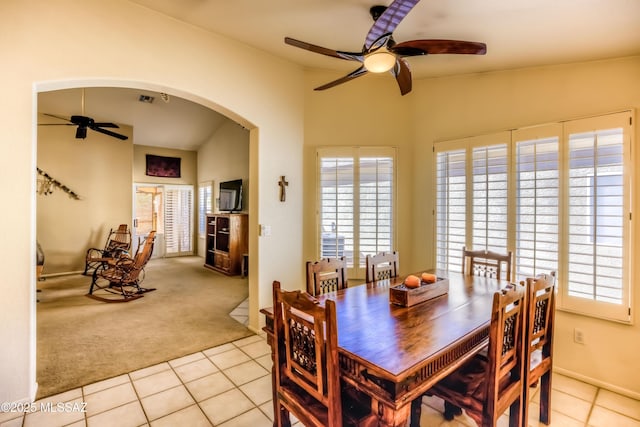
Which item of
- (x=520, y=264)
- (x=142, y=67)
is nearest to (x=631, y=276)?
(x=520, y=264)

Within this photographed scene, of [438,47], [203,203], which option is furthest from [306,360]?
[203,203]

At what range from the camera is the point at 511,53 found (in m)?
2.81

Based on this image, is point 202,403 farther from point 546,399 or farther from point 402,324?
point 546,399

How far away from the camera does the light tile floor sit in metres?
2.10

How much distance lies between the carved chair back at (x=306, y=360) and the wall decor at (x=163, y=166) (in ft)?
26.5

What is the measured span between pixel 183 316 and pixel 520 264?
4.01 meters

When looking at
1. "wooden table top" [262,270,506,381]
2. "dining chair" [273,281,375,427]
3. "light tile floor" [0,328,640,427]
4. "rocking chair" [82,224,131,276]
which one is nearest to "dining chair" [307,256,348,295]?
"wooden table top" [262,270,506,381]

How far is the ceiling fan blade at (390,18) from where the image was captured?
63.4 inches

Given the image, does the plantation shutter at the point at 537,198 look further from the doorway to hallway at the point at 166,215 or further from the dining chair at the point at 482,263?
the doorway to hallway at the point at 166,215

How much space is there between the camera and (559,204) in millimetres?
2750

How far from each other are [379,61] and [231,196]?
5.52 meters

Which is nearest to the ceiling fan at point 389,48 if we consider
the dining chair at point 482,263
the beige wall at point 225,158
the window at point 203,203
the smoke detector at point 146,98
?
the dining chair at point 482,263

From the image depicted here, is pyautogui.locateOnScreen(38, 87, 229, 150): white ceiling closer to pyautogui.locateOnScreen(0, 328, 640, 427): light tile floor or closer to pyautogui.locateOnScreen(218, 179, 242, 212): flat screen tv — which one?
pyautogui.locateOnScreen(218, 179, 242, 212): flat screen tv

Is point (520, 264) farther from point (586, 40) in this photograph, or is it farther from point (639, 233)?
point (586, 40)
